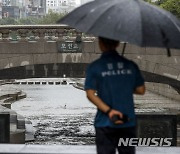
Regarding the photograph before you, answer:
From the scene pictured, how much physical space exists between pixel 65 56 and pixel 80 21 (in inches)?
795

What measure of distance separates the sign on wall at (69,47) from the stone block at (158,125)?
46.6ft

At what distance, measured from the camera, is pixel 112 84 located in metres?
4.93

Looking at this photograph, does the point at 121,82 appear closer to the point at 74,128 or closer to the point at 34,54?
the point at 34,54

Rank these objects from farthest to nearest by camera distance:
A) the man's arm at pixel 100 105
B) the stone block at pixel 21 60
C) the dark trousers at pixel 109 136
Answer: the stone block at pixel 21 60, the dark trousers at pixel 109 136, the man's arm at pixel 100 105

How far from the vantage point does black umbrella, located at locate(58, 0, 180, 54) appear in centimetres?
489

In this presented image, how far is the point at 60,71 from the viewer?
87.7 feet

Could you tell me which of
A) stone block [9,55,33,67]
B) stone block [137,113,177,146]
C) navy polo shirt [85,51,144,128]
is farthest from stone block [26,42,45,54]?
navy polo shirt [85,51,144,128]

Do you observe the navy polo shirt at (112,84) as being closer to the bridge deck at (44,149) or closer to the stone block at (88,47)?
the bridge deck at (44,149)

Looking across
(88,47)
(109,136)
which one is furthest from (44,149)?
(88,47)

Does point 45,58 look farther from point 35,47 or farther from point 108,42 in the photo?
point 108,42

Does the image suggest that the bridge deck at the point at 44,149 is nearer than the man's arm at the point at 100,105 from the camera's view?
No

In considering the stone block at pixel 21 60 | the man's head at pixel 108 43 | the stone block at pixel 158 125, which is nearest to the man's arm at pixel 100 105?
the man's head at pixel 108 43

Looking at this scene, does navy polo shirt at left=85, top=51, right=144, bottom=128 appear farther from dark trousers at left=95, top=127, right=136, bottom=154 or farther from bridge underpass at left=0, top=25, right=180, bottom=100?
bridge underpass at left=0, top=25, right=180, bottom=100

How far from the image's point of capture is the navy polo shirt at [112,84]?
4.93m
